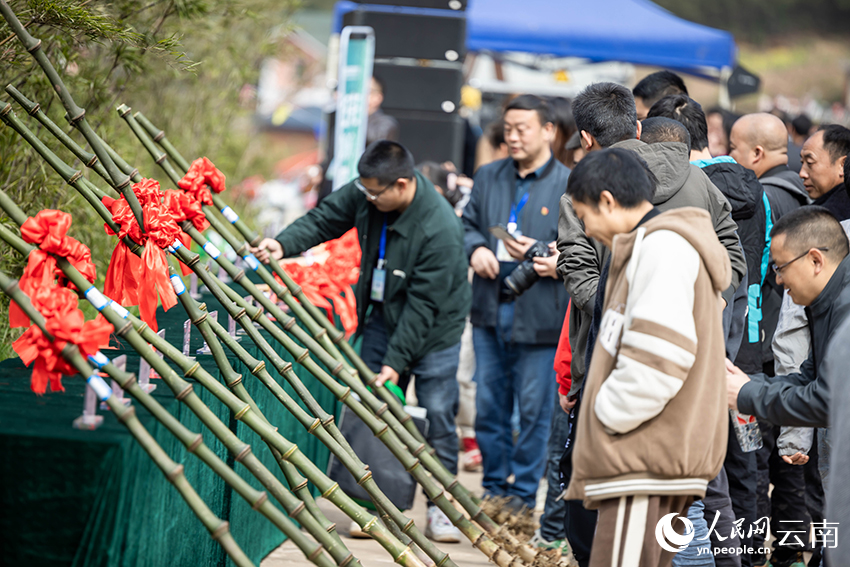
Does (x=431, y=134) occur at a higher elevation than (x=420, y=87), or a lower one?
lower

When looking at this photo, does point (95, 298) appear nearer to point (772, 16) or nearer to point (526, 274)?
point (526, 274)

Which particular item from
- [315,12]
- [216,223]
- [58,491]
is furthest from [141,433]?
[315,12]

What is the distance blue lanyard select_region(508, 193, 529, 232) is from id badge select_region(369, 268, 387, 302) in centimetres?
61

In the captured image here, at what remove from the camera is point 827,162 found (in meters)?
3.28

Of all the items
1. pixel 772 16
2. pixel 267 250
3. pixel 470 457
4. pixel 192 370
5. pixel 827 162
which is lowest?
pixel 470 457

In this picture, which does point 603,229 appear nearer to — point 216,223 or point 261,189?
point 216,223

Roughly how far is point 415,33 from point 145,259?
14.0 feet

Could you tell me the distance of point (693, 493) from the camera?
1836 millimetres

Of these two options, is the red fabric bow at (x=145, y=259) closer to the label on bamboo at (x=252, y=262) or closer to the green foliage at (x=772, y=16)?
the label on bamboo at (x=252, y=262)

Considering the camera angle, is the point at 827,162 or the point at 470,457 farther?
the point at 470,457

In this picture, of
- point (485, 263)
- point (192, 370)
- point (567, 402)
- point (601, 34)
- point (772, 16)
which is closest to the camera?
point (192, 370)

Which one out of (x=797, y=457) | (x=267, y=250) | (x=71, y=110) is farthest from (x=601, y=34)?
(x=71, y=110)

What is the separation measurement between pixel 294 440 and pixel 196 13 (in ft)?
6.64

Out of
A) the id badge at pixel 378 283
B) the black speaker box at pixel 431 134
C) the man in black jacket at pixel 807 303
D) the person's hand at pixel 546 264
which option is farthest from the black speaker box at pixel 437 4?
the man in black jacket at pixel 807 303
